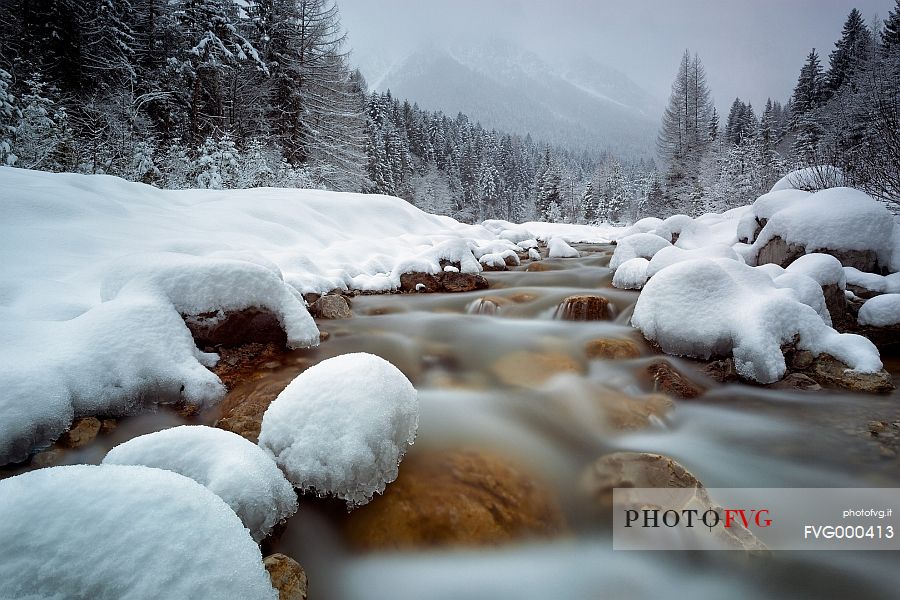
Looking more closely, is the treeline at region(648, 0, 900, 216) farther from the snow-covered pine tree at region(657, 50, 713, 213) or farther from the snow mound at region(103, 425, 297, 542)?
the snow mound at region(103, 425, 297, 542)

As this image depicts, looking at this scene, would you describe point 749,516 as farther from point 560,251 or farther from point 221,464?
point 560,251

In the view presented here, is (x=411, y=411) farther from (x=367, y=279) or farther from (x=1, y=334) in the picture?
(x=367, y=279)

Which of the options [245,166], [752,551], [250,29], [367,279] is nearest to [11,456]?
[752,551]

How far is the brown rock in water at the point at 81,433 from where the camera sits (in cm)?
250

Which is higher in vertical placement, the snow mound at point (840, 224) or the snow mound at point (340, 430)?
the snow mound at point (840, 224)

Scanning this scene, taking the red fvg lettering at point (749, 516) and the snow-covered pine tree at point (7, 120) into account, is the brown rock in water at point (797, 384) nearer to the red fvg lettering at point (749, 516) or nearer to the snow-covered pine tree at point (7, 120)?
the red fvg lettering at point (749, 516)

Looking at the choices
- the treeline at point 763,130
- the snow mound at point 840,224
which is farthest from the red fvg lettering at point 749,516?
the treeline at point 763,130

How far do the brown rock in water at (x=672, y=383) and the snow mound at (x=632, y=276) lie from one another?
3791mm

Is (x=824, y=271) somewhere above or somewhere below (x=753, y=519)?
above

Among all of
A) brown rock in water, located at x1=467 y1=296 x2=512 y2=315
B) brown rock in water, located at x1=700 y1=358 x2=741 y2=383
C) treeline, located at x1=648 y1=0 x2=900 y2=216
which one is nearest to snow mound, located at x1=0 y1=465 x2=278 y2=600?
brown rock in water, located at x1=700 y1=358 x2=741 y2=383

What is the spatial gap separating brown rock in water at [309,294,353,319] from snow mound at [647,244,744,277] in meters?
5.59

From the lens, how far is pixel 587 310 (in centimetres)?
593

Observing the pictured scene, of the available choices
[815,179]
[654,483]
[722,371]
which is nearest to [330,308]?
[654,483]

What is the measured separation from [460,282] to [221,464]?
6.55 meters
